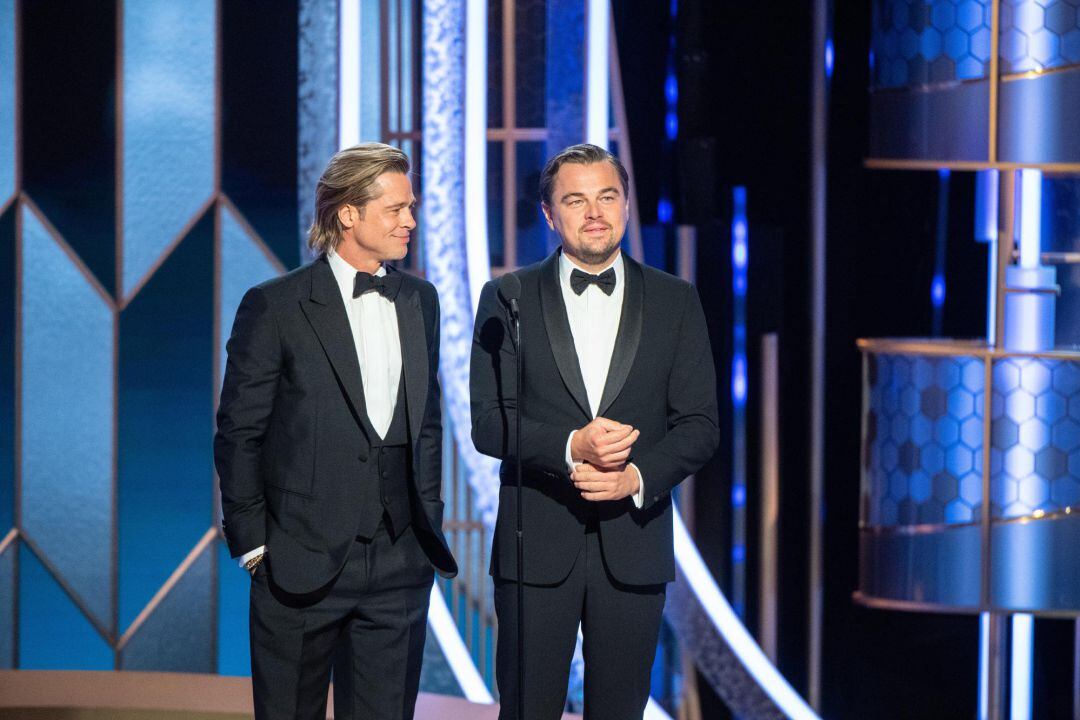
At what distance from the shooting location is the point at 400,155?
2.56 meters

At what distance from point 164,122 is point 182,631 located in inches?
66.7

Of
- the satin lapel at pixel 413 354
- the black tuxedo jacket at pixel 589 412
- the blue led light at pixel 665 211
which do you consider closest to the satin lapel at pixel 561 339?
the black tuxedo jacket at pixel 589 412

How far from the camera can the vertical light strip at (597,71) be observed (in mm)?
3578

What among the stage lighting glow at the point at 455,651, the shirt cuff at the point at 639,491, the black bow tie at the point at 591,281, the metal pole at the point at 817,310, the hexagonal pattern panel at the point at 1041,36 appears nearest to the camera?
the shirt cuff at the point at 639,491

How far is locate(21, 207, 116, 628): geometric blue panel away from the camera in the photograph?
4043mm

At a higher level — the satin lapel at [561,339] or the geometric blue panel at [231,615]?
the satin lapel at [561,339]

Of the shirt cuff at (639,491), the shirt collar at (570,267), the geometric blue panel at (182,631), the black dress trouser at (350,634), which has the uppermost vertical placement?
the shirt collar at (570,267)

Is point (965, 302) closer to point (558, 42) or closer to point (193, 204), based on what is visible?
point (558, 42)

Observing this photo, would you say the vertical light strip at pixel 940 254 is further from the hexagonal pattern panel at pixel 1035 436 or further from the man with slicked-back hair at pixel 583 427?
the man with slicked-back hair at pixel 583 427

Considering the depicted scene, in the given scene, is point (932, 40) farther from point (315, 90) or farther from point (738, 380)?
point (315, 90)

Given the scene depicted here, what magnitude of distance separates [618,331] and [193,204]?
6.74 ft

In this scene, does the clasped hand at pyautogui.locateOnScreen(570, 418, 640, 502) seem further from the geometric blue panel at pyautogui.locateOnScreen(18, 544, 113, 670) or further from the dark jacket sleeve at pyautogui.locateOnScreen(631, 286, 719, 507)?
the geometric blue panel at pyautogui.locateOnScreen(18, 544, 113, 670)

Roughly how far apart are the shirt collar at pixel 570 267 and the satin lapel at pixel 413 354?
31 centimetres

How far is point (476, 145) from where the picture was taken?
Result: 11.9 feet
